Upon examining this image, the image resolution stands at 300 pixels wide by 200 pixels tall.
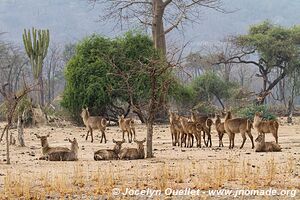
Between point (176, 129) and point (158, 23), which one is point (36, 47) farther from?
point (176, 129)

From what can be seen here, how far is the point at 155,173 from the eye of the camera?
13617mm

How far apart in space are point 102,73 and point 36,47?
157 inches

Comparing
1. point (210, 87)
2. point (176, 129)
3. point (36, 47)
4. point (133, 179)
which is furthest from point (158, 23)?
point (133, 179)

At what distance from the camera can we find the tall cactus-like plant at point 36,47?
94.8ft

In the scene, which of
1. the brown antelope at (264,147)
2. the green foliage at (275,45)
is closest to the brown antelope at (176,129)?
the brown antelope at (264,147)

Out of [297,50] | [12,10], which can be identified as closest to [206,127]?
[297,50]

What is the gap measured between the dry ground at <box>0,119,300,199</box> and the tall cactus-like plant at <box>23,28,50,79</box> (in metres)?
10.1

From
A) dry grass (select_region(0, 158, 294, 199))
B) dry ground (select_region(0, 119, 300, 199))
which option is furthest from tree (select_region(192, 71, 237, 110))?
dry grass (select_region(0, 158, 294, 199))

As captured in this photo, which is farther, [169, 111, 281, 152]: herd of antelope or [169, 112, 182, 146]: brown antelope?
[169, 112, 182, 146]: brown antelope

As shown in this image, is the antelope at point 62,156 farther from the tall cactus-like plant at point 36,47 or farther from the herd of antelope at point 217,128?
the tall cactus-like plant at point 36,47

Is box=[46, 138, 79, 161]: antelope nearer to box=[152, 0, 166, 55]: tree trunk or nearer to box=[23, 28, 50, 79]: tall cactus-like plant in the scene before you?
box=[23, 28, 50, 79]: tall cactus-like plant

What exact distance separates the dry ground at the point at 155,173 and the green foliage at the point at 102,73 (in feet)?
42.3

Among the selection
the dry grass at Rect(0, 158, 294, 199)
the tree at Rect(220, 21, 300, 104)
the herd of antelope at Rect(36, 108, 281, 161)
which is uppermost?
the tree at Rect(220, 21, 300, 104)

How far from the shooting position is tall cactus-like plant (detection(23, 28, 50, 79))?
94.8 feet
